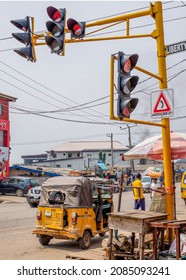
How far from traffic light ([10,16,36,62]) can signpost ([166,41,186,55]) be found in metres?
2.79

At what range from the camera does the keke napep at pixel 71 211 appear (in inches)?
450

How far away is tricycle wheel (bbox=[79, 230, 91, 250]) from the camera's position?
453 inches

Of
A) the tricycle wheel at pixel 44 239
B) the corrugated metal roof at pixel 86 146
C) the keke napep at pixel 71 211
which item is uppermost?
the corrugated metal roof at pixel 86 146

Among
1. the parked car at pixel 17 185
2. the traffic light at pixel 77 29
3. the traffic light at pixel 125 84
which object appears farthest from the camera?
the parked car at pixel 17 185

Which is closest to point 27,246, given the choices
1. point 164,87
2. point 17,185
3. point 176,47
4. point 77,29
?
point 164,87

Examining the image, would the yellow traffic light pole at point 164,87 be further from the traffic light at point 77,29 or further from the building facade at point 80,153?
the building facade at point 80,153

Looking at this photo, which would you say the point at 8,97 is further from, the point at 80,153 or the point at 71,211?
the point at 80,153

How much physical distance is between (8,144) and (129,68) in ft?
113

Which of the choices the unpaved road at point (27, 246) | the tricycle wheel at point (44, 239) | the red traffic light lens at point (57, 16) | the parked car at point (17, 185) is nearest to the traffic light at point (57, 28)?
the red traffic light lens at point (57, 16)

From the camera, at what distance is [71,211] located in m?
11.5

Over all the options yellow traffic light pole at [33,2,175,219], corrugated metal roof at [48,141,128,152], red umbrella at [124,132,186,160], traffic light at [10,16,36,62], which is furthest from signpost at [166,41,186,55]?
corrugated metal roof at [48,141,128,152]

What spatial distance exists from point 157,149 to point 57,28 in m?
3.71

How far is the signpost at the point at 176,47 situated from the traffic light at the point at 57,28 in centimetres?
221
